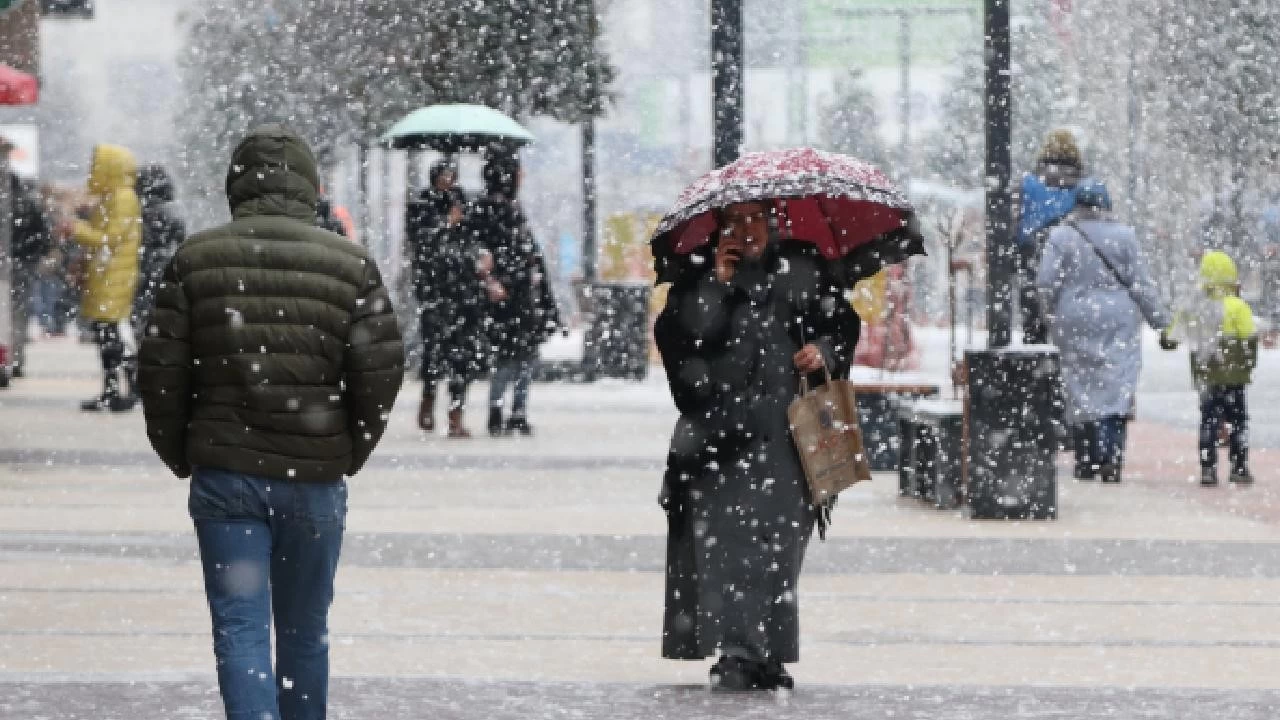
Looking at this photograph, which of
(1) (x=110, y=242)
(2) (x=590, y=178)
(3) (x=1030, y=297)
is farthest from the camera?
(2) (x=590, y=178)

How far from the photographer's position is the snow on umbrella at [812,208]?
24.7 ft

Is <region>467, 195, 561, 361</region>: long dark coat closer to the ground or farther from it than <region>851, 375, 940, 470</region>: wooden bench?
farther from it

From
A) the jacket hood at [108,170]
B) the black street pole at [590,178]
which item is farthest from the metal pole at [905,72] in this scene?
the jacket hood at [108,170]

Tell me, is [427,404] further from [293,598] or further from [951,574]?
[293,598]

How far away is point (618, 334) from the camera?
25391 millimetres

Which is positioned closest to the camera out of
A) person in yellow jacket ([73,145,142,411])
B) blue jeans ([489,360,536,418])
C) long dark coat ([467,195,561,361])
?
long dark coat ([467,195,561,361])

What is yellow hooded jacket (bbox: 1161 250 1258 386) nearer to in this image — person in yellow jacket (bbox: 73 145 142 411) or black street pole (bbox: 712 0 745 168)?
black street pole (bbox: 712 0 745 168)

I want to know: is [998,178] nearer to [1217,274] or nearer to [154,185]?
[1217,274]

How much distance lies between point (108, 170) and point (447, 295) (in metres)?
3.25

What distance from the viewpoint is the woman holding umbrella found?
7660 millimetres

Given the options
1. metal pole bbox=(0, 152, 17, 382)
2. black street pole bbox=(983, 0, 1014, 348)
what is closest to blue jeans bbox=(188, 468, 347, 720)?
black street pole bbox=(983, 0, 1014, 348)

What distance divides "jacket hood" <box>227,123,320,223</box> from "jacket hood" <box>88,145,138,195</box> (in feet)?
43.9

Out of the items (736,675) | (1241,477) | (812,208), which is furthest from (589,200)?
(736,675)

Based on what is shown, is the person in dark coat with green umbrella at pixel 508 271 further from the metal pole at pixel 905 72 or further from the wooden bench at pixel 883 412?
the metal pole at pixel 905 72
